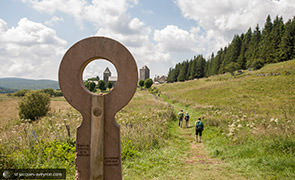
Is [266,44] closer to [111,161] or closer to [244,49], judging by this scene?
[244,49]

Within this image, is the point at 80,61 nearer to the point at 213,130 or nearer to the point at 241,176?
the point at 241,176

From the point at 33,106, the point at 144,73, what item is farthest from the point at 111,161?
the point at 144,73

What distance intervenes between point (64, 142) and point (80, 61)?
4.63 meters

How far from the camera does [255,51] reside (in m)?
54.3

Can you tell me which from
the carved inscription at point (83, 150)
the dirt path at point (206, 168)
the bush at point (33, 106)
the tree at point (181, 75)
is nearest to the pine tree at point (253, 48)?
the tree at point (181, 75)

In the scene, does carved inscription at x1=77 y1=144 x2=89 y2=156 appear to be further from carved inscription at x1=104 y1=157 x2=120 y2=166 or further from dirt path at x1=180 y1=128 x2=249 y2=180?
dirt path at x1=180 y1=128 x2=249 y2=180

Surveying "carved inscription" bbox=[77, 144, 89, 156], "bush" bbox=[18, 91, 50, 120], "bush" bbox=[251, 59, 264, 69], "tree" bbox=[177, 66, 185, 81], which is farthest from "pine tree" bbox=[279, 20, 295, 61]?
"carved inscription" bbox=[77, 144, 89, 156]

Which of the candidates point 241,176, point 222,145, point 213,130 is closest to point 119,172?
point 241,176

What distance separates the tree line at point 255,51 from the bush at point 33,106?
53.0m

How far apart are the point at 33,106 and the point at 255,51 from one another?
6081 centimetres

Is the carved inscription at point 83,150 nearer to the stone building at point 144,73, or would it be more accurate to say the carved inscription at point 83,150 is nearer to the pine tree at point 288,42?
the pine tree at point 288,42

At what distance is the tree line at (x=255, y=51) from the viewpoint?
46.9 m

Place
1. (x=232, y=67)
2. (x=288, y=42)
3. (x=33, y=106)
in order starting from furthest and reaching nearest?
(x=232, y=67)
(x=288, y=42)
(x=33, y=106)

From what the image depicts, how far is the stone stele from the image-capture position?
129 inches
